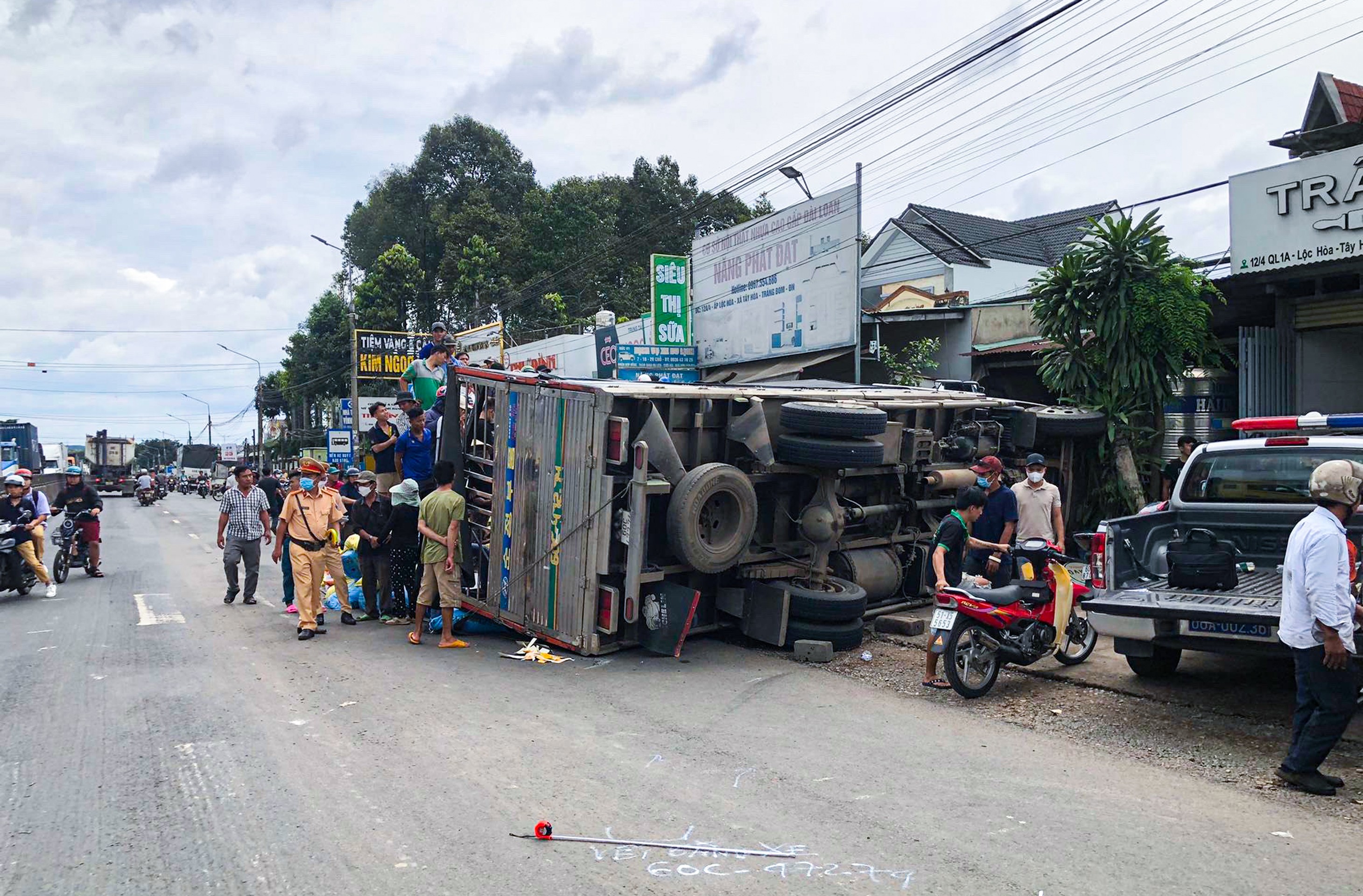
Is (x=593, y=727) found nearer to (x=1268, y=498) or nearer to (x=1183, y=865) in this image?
(x=1183, y=865)

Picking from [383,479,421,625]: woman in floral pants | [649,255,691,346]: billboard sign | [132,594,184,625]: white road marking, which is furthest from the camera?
[649,255,691,346]: billboard sign

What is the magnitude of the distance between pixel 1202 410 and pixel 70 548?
701 inches

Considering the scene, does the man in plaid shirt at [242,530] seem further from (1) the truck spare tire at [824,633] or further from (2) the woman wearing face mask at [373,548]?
(1) the truck spare tire at [824,633]

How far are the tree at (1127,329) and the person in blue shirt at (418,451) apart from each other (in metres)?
8.72

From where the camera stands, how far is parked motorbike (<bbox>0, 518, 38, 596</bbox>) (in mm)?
12945

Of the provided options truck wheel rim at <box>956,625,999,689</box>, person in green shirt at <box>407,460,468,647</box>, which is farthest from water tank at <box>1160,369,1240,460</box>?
person in green shirt at <box>407,460,468,647</box>

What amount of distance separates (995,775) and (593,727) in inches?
98.9

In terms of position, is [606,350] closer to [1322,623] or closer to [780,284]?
[780,284]

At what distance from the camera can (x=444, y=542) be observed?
8.95 metres

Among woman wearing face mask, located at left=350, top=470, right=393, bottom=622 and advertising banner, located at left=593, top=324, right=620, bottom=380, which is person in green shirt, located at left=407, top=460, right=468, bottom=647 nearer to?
woman wearing face mask, located at left=350, top=470, right=393, bottom=622

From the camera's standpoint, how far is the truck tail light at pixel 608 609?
8.08 m

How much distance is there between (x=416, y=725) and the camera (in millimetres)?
6316

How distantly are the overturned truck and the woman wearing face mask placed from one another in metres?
1.04

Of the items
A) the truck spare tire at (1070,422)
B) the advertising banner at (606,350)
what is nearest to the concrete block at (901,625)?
the truck spare tire at (1070,422)
